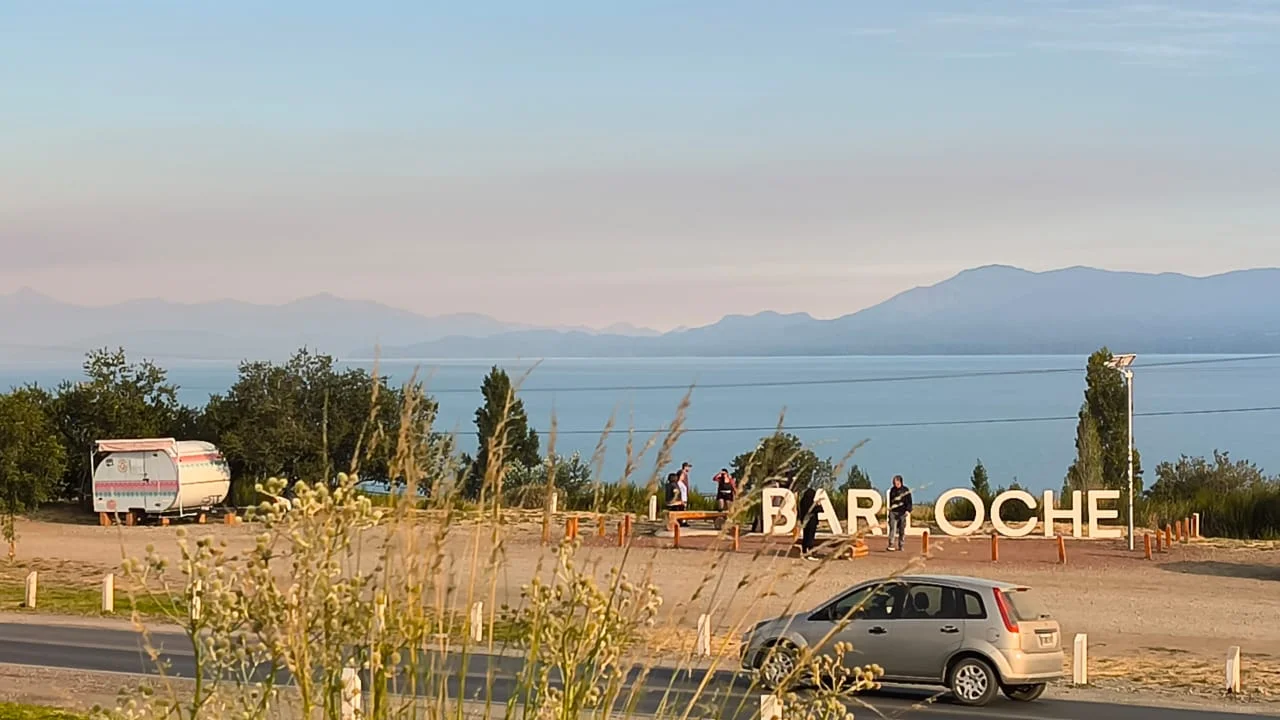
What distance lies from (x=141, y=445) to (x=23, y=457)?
11.4ft

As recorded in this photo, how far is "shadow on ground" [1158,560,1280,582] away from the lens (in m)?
33.2

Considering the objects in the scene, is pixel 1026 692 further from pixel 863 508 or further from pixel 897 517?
pixel 863 508

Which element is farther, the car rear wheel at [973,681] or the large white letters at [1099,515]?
the large white letters at [1099,515]

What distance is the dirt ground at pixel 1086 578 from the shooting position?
2342cm

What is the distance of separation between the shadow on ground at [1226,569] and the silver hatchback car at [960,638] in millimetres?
16822

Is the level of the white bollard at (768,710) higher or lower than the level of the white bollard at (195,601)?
lower

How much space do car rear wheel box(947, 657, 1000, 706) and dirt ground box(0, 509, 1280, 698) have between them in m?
2.99

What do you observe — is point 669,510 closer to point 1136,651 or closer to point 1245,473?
point 1136,651

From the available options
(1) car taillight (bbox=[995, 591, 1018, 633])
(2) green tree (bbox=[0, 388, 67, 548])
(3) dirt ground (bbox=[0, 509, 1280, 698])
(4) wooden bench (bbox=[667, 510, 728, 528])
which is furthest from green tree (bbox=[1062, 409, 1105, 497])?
(1) car taillight (bbox=[995, 591, 1018, 633])

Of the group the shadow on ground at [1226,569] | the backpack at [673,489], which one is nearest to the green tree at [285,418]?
the backpack at [673,489]

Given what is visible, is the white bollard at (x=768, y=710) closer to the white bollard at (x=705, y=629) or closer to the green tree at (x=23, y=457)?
the white bollard at (x=705, y=629)

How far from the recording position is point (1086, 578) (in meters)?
32.8

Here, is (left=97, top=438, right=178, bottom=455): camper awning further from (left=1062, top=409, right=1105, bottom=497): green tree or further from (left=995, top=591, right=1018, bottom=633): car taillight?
(left=995, top=591, right=1018, bottom=633): car taillight

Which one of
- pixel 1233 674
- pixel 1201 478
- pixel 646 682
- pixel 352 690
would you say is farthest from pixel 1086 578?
pixel 352 690
